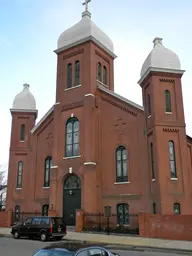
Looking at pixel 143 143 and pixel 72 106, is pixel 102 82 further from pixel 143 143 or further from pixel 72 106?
pixel 143 143

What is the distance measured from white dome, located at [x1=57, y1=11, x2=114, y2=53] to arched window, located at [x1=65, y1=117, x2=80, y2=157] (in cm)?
809

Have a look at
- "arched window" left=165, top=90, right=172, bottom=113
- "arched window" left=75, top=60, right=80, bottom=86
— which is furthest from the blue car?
"arched window" left=75, top=60, right=80, bottom=86

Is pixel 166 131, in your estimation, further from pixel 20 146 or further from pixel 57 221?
pixel 20 146

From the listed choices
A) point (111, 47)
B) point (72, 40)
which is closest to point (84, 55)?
point (72, 40)

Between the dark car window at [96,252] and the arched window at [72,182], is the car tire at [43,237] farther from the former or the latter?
the dark car window at [96,252]

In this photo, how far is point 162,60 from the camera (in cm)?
2600

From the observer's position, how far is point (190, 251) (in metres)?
15.1

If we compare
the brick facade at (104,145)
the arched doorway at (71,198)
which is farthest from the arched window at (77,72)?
the arched doorway at (71,198)

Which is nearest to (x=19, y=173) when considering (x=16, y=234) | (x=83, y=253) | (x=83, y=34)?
(x=16, y=234)

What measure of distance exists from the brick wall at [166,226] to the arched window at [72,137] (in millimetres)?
9900

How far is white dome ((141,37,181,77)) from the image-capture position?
25.8 metres

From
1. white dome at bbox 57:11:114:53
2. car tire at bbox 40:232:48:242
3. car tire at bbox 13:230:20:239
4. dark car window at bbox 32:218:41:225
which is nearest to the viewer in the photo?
car tire at bbox 40:232:48:242

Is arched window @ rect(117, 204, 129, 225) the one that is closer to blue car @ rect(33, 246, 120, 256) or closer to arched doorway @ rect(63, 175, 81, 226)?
arched doorway @ rect(63, 175, 81, 226)

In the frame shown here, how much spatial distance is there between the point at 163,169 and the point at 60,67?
50.1 ft
